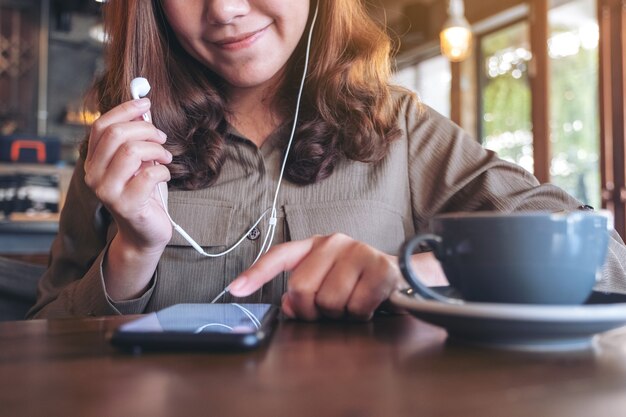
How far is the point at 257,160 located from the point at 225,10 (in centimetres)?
27

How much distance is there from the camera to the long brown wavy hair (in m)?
1.08

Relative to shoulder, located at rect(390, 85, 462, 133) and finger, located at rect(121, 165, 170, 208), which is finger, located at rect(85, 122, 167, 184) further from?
shoulder, located at rect(390, 85, 462, 133)

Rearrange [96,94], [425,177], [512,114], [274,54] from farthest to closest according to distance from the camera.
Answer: [512,114] → [96,94] → [425,177] → [274,54]

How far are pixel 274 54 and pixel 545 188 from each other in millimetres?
482

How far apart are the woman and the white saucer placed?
0.46m

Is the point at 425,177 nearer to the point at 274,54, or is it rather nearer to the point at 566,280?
the point at 274,54

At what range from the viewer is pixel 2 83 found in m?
5.84

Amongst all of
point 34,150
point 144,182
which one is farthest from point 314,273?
point 34,150

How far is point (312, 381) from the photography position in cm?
34

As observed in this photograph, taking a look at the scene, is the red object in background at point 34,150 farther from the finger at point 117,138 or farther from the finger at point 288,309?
the finger at point 288,309

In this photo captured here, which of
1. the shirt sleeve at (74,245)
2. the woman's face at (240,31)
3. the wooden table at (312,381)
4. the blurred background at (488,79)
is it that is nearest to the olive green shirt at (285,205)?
the shirt sleeve at (74,245)

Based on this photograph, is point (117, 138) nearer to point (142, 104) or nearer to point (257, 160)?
point (142, 104)

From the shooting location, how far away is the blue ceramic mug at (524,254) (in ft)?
1.34

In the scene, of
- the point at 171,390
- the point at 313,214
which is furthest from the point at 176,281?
the point at 171,390
